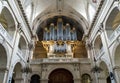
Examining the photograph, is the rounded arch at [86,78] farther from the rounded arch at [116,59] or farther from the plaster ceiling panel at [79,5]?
the plaster ceiling panel at [79,5]

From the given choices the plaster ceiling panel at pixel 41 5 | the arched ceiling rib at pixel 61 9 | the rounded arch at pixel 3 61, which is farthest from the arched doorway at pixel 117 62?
the plaster ceiling panel at pixel 41 5

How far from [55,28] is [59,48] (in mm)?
4138

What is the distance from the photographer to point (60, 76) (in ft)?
51.2

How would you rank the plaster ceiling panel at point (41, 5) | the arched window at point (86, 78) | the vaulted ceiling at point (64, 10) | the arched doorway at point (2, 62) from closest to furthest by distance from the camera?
1. the arched doorway at point (2, 62)
2. the arched window at point (86, 78)
3. the vaulted ceiling at point (64, 10)
4. the plaster ceiling panel at point (41, 5)

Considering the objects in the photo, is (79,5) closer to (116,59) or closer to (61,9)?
(61,9)

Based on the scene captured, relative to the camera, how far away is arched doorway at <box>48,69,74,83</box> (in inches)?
605

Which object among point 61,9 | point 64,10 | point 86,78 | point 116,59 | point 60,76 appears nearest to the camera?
point 116,59

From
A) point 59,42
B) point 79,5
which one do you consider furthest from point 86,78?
point 79,5

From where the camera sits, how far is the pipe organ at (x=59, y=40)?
17.7 m

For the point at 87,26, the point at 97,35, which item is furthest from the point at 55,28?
the point at 97,35

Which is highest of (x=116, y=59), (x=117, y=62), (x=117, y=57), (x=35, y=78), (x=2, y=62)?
(x=117, y=57)

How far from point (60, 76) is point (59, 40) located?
5.36 metres

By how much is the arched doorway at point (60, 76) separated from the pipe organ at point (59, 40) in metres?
2.33

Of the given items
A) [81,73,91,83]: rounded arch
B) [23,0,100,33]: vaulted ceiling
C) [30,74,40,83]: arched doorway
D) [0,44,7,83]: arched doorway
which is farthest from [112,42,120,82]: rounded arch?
[30,74,40,83]: arched doorway
